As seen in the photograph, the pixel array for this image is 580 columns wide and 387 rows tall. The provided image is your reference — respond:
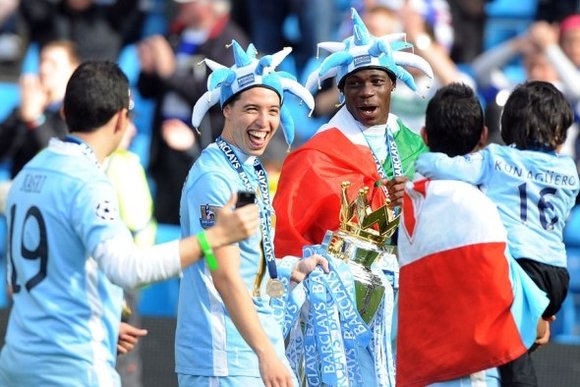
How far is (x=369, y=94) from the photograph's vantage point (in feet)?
21.9

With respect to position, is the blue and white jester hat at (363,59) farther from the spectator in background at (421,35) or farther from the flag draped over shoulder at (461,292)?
the spectator in background at (421,35)

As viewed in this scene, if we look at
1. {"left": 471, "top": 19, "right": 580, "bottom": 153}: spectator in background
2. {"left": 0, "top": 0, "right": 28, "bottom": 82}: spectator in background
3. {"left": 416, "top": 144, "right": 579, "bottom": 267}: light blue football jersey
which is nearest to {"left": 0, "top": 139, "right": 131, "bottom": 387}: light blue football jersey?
{"left": 416, "top": 144, "right": 579, "bottom": 267}: light blue football jersey

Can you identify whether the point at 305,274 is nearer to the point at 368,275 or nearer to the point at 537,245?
the point at 368,275

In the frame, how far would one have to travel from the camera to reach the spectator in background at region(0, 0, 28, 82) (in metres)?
11.9

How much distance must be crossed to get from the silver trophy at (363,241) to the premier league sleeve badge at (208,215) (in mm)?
1137

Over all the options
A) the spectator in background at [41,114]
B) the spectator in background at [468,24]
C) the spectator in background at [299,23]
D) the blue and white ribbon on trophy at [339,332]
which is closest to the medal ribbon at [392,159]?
the blue and white ribbon on trophy at [339,332]

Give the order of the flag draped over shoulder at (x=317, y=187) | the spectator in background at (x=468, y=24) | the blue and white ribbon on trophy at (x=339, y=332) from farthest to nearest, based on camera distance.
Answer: the spectator in background at (x=468, y=24) < the flag draped over shoulder at (x=317, y=187) < the blue and white ribbon on trophy at (x=339, y=332)

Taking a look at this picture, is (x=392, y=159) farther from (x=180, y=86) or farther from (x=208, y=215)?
(x=180, y=86)

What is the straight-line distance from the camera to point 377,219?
642cm

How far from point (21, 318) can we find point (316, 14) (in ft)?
22.0

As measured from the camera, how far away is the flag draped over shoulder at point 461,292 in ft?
17.2

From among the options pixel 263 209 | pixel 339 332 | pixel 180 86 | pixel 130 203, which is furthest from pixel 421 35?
pixel 263 209

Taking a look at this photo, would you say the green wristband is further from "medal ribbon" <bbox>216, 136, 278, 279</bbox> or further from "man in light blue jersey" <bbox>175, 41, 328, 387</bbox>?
"medal ribbon" <bbox>216, 136, 278, 279</bbox>

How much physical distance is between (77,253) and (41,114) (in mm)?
5718
